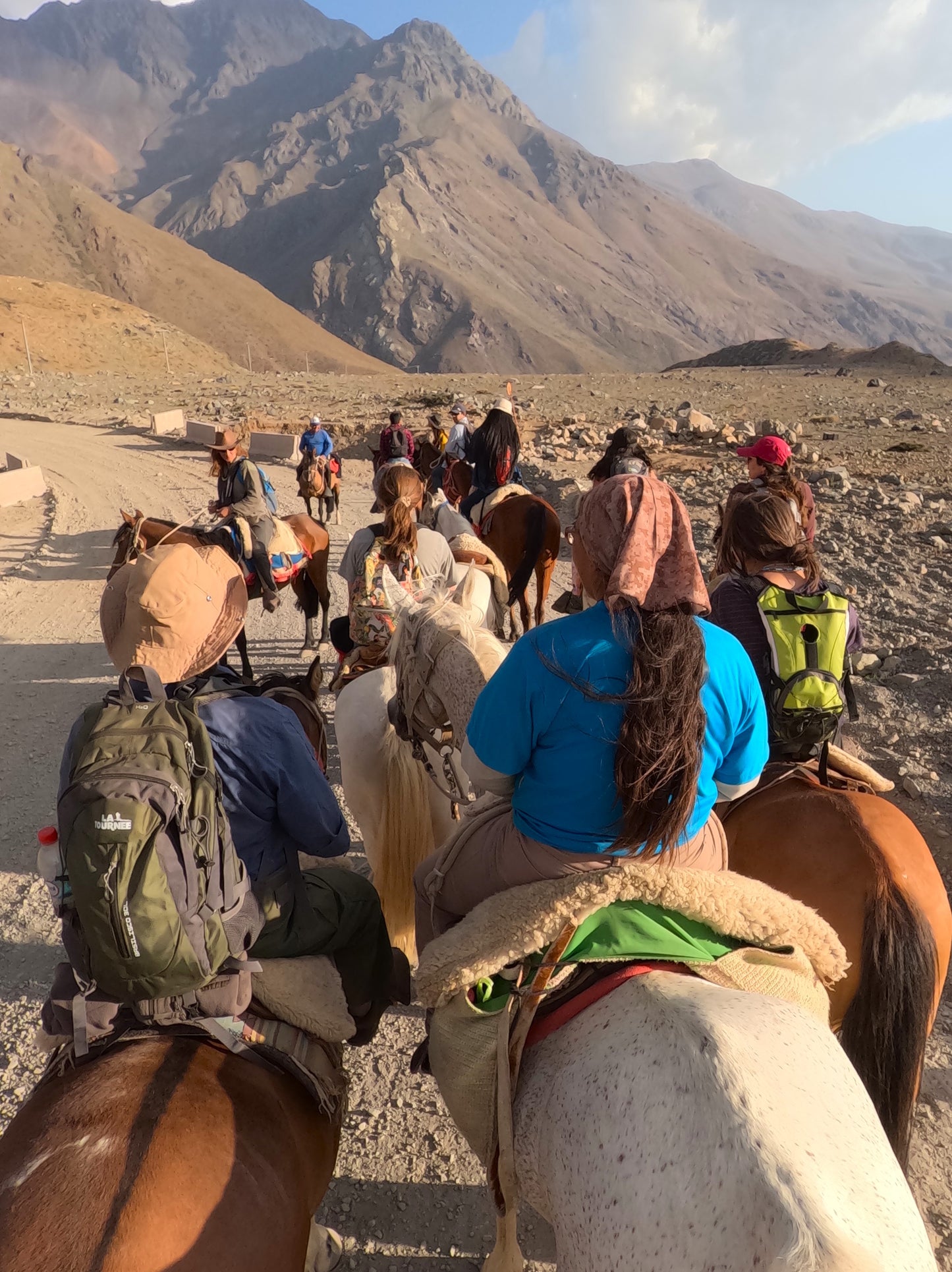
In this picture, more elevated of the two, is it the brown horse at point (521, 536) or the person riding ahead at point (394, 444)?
the person riding ahead at point (394, 444)

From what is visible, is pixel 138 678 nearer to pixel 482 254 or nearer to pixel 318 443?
pixel 318 443

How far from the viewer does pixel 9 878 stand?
4.65 meters

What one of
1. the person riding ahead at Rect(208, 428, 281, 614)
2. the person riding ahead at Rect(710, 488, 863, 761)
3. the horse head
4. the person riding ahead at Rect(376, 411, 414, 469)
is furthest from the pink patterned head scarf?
the person riding ahead at Rect(376, 411, 414, 469)

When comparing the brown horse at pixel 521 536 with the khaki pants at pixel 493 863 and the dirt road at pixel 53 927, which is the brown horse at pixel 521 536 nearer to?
the dirt road at pixel 53 927

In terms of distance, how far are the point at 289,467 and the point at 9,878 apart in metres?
14.7

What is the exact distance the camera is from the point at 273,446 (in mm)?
19219

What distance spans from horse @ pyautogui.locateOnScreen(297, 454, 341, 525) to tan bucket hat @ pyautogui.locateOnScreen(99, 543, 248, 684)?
11.0 metres

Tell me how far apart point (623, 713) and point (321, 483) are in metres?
11.8

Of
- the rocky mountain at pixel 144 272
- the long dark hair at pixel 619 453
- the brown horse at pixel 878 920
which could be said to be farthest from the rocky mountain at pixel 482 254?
the brown horse at pixel 878 920

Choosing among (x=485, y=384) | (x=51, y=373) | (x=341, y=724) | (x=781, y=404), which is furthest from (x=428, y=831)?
(x=51, y=373)

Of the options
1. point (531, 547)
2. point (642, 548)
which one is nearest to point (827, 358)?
point (531, 547)

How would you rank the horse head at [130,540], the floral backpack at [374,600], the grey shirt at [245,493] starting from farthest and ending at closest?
the grey shirt at [245,493] < the horse head at [130,540] < the floral backpack at [374,600]

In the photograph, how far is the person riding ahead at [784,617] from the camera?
2.99 meters

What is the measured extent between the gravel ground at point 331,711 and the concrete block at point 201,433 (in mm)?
3683
